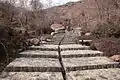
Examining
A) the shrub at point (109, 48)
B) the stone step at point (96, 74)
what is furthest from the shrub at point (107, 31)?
the stone step at point (96, 74)

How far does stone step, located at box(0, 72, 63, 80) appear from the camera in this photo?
4.05 metres

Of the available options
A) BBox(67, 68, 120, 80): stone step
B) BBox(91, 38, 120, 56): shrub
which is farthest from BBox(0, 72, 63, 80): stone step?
BBox(91, 38, 120, 56): shrub

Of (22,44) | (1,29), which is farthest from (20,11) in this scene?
(1,29)

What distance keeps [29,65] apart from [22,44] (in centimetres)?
291

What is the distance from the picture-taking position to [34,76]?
4195 mm

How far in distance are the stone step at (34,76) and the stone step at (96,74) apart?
0.95 feet

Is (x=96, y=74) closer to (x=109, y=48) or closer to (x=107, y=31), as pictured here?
(x=109, y=48)

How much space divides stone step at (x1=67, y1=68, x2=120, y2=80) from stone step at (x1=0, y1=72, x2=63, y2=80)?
29 centimetres

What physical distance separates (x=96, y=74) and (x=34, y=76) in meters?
1.39

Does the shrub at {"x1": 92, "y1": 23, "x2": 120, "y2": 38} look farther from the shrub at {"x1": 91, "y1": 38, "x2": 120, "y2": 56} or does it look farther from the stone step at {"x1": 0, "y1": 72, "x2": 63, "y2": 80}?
the stone step at {"x1": 0, "y1": 72, "x2": 63, "y2": 80}

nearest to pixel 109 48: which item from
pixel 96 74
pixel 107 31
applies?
pixel 96 74

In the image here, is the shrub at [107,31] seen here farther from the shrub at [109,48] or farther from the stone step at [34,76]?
the stone step at [34,76]

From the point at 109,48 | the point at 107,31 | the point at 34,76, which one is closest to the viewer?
the point at 34,76

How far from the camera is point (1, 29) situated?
626 cm
